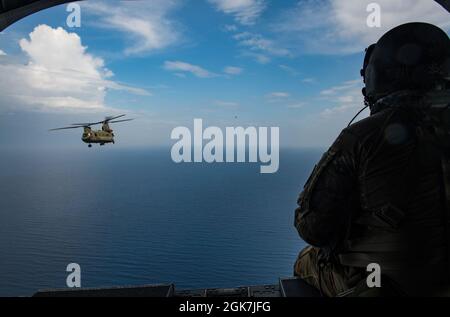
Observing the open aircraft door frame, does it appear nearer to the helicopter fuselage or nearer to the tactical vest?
the tactical vest

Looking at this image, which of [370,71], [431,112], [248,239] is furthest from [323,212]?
[248,239]

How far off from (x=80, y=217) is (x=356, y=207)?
66.3m

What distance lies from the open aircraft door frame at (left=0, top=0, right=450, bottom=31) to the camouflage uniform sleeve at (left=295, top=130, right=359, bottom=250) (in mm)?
2150

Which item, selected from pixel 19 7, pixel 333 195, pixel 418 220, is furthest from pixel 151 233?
pixel 418 220

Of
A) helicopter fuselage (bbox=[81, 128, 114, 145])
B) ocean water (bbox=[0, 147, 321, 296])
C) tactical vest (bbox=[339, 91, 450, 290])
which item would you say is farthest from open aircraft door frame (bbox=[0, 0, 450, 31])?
ocean water (bbox=[0, 147, 321, 296])

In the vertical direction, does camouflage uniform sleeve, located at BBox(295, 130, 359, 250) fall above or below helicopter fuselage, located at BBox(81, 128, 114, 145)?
below

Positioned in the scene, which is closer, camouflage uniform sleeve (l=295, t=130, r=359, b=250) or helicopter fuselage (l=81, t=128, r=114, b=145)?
camouflage uniform sleeve (l=295, t=130, r=359, b=250)

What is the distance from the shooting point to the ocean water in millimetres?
36906

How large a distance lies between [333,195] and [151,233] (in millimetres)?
53926

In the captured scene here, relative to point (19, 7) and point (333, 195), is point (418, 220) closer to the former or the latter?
point (333, 195)

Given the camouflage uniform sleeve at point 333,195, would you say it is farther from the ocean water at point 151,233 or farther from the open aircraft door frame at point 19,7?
the ocean water at point 151,233

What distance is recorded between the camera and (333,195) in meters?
1.19

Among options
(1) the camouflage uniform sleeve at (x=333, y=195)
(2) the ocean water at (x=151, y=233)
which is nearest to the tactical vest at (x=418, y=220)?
(1) the camouflage uniform sleeve at (x=333, y=195)

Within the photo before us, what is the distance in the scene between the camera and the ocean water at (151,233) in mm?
36906
